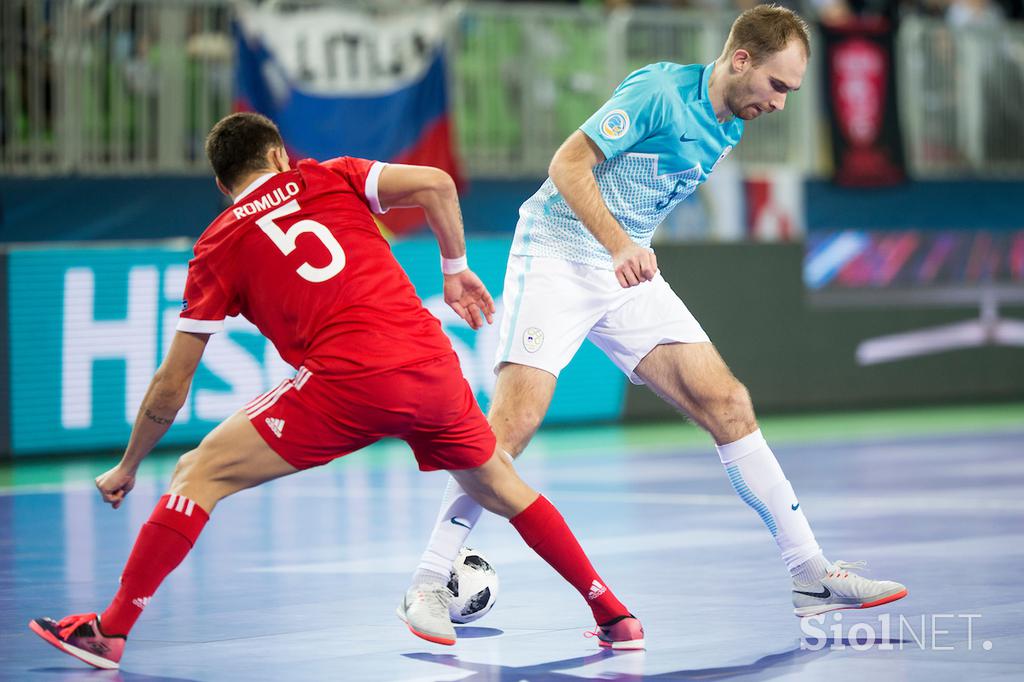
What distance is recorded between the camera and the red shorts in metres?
5.90

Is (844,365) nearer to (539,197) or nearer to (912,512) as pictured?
(912,512)

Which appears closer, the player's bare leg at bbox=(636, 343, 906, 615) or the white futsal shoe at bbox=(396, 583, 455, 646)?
the white futsal shoe at bbox=(396, 583, 455, 646)

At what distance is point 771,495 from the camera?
6922 mm

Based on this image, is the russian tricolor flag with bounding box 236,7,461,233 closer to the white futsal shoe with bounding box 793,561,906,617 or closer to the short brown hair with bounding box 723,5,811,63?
the short brown hair with bounding box 723,5,811,63

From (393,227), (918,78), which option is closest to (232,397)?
(393,227)

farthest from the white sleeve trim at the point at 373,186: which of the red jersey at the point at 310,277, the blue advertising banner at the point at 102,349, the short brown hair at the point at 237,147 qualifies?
the blue advertising banner at the point at 102,349

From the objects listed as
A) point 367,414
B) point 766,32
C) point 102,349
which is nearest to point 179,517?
point 367,414

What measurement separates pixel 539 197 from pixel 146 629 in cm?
217

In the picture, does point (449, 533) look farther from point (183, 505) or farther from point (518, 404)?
point (183, 505)

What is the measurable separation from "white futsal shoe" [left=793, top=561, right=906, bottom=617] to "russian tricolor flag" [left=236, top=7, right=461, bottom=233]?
9534mm

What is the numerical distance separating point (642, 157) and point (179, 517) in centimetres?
220

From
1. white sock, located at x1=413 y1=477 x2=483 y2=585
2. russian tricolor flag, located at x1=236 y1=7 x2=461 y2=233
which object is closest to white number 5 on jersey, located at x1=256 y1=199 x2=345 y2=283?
white sock, located at x1=413 y1=477 x2=483 y2=585

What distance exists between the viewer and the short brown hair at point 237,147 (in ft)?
19.8

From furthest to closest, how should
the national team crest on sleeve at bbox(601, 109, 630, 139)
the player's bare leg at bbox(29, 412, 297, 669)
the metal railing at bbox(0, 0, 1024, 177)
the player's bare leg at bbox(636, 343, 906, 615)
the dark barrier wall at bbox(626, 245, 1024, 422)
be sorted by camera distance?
the dark barrier wall at bbox(626, 245, 1024, 422)
the metal railing at bbox(0, 0, 1024, 177)
the player's bare leg at bbox(636, 343, 906, 615)
the national team crest on sleeve at bbox(601, 109, 630, 139)
the player's bare leg at bbox(29, 412, 297, 669)
